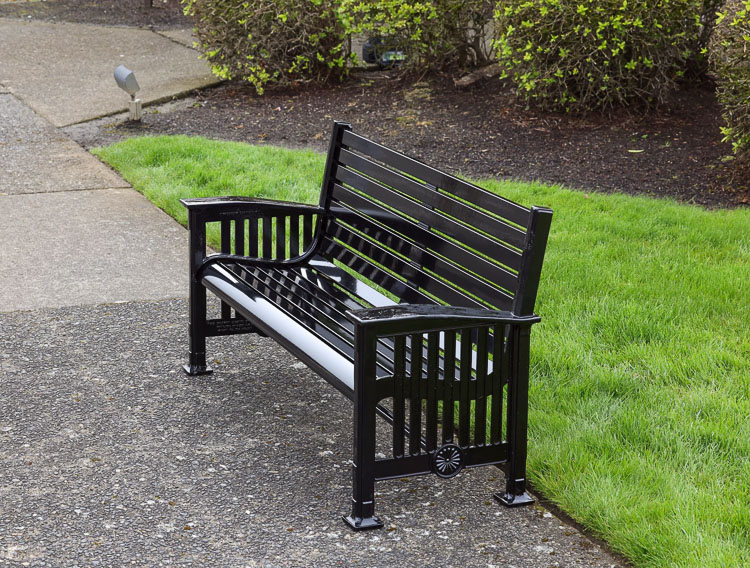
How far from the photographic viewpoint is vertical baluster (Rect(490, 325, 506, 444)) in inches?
133

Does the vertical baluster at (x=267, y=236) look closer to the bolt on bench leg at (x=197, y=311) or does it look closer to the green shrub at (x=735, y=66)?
the bolt on bench leg at (x=197, y=311)

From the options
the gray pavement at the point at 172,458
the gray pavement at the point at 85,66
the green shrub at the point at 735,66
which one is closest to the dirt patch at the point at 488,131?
the green shrub at the point at 735,66

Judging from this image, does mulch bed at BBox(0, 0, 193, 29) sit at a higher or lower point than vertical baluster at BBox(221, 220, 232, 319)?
higher

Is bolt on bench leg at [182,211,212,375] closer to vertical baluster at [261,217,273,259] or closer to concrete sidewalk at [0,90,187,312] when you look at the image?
vertical baluster at [261,217,273,259]

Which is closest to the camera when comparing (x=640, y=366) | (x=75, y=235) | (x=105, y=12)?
(x=640, y=366)

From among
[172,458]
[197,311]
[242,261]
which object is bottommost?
[172,458]

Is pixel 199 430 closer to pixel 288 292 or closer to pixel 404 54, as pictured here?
pixel 288 292

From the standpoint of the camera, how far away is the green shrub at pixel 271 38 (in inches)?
393

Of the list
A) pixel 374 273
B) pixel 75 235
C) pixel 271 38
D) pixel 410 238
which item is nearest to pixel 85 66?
pixel 271 38

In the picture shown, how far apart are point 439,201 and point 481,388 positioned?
83cm

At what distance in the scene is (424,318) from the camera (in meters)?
3.19

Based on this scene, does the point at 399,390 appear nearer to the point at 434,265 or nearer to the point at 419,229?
the point at 434,265

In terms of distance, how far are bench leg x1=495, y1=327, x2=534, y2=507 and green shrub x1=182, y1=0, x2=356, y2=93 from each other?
699 cm

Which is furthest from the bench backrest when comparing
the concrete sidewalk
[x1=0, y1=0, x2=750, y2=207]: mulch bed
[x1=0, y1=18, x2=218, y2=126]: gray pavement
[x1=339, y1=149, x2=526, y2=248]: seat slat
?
[x1=0, y1=18, x2=218, y2=126]: gray pavement
